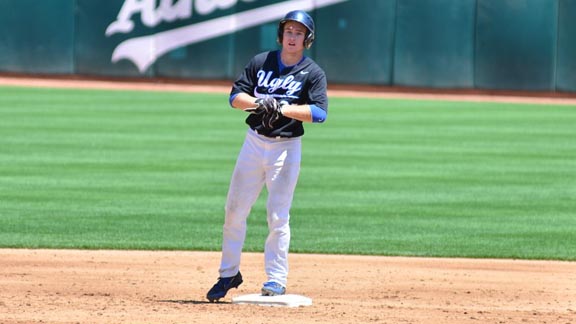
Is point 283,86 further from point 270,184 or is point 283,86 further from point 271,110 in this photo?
point 270,184

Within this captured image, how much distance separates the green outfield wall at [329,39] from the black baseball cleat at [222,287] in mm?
21075

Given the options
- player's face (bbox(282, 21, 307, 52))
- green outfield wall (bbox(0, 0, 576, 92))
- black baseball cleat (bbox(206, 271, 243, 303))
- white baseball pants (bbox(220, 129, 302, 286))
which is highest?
green outfield wall (bbox(0, 0, 576, 92))

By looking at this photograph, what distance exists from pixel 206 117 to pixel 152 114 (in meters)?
1.04

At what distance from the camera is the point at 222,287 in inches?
305

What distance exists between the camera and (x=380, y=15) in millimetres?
28547

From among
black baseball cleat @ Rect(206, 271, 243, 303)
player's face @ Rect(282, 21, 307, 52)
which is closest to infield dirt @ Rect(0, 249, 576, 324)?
black baseball cleat @ Rect(206, 271, 243, 303)

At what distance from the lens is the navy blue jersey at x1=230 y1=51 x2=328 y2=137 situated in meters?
7.48

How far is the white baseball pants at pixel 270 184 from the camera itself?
7539 mm

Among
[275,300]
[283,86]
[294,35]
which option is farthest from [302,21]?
[275,300]

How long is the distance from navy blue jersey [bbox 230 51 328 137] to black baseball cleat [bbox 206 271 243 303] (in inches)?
38.5

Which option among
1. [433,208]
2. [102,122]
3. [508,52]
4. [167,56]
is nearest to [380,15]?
[508,52]

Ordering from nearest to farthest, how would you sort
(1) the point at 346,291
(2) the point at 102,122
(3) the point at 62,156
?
(1) the point at 346,291, (3) the point at 62,156, (2) the point at 102,122

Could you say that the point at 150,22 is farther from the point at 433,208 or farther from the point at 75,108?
the point at 433,208

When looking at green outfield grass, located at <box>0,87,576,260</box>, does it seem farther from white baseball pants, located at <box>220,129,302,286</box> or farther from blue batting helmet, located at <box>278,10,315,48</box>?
blue batting helmet, located at <box>278,10,315,48</box>
